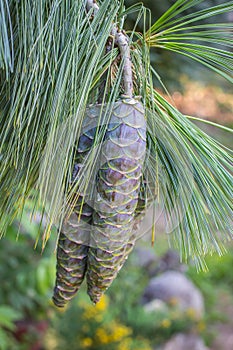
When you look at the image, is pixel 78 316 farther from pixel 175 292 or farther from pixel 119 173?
pixel 119 173

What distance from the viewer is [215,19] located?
32.9 inches

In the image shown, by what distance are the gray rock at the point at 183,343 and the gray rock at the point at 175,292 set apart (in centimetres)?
40

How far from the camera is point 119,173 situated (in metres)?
0.41

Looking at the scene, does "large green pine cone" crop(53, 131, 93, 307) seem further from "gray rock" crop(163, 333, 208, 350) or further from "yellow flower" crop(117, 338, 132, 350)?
"gray rock" crop(163, 333, 208, 350)

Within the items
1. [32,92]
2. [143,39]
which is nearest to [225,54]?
[143,39]

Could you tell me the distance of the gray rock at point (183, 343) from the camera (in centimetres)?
272

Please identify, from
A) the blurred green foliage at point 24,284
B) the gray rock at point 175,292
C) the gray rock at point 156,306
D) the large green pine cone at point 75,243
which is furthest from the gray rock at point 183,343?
the large green pine cone at point 75,243

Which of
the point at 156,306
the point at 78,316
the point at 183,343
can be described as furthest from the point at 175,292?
the point at 78,316

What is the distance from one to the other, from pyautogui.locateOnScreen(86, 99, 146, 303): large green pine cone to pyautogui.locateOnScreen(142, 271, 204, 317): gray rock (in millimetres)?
2873

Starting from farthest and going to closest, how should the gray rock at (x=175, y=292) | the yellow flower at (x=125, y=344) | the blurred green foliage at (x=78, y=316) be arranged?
1. the gray rock at (x=175, y=292)
2. the yellow flower at (x=125, y=344)
3. the blurred green foliage at (x=78, y=316)

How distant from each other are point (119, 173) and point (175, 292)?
300 centimetres

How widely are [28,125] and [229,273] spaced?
152 inches

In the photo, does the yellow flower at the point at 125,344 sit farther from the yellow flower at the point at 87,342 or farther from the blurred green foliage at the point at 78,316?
the yellow flower at the point at 87,342

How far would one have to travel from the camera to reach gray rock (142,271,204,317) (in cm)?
327
